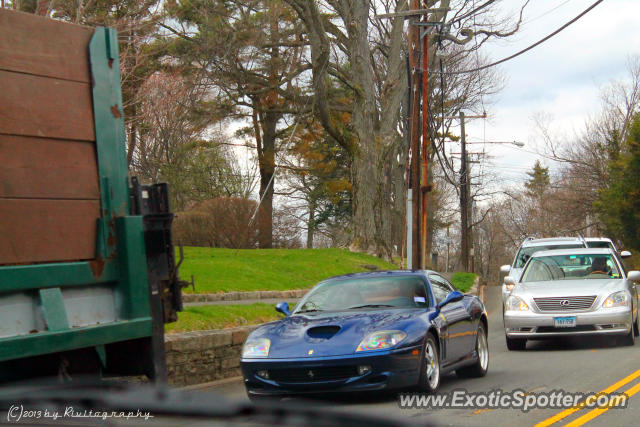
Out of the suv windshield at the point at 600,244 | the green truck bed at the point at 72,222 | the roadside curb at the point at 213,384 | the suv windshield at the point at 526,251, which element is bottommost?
the roadside curb at the point at 213,384

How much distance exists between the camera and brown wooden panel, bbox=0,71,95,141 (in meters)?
5.36

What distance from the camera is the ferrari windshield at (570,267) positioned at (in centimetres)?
1395

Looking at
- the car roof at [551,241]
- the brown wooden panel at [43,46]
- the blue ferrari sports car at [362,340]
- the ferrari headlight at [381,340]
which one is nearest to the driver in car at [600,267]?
the car roof at [551,241]

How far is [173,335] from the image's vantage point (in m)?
9.99

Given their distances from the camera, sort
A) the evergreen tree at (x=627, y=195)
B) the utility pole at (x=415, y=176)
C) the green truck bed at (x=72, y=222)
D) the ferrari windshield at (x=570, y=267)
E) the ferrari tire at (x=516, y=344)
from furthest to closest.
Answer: the evergreen tree at (x=627, y=195)
the utility pole at (x=415, y=176)
the ferrari windshield at (x=570, y=267)
the ferrari tire at (x=516, y=344)
the green truck bed at (x=72, y=222)

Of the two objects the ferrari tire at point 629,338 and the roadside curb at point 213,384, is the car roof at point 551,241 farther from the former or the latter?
the roadside curb at point 213,384

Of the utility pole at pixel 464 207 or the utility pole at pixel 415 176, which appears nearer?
the utility pole at pixel 415 176

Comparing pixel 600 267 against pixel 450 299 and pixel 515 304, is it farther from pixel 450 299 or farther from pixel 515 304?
pixel 450 299

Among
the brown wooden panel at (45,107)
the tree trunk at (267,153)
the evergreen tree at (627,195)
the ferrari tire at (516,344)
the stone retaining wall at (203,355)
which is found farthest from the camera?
the tree trunk at (267,153)

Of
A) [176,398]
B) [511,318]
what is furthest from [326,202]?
[176,398]

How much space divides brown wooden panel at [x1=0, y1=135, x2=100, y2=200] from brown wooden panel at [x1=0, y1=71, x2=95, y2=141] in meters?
0.07

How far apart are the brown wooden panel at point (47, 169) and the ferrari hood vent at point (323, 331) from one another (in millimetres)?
3149

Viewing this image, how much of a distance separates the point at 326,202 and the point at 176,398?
48.0 m

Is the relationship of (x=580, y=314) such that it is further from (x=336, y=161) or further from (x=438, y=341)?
(x=336, y=161)
